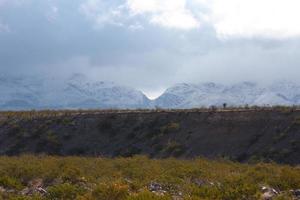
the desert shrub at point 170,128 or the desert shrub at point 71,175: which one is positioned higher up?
the desert shrub at point 170,128

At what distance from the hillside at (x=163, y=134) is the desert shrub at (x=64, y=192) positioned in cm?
3041

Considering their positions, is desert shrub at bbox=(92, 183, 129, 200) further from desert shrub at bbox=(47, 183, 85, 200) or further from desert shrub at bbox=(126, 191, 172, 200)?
desert shrub at bbox=(47, 183, 85, 200)

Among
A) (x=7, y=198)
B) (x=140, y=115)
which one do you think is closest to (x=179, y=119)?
(x=140, y=115)

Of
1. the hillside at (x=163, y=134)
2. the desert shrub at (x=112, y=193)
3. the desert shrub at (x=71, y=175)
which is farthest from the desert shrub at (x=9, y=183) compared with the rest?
the hillside at (x=163, y=134)

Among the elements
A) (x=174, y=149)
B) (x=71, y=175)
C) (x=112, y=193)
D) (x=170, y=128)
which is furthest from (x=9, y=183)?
(x=170, y=128)

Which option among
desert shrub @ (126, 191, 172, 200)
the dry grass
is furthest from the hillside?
desert shrub @ (126, 191, 172, 200)

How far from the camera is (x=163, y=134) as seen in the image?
67.3 metres

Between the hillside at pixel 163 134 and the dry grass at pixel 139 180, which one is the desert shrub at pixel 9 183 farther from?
the hillside at pixel 163 134

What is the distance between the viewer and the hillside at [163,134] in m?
58.9

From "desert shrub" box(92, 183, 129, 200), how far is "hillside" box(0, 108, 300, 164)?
3221 cm

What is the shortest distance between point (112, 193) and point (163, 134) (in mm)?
44250

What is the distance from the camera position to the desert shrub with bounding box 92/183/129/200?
22.9 meters

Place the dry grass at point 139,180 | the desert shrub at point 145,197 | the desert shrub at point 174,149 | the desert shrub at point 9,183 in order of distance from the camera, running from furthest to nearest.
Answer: the desert shrub at point 174,149 < the desert shrub at point 9,183 < the dry grass at point 139,180 < the desert shrub at point 145,197

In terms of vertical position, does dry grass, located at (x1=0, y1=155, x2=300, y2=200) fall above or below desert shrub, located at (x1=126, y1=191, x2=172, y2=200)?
below
